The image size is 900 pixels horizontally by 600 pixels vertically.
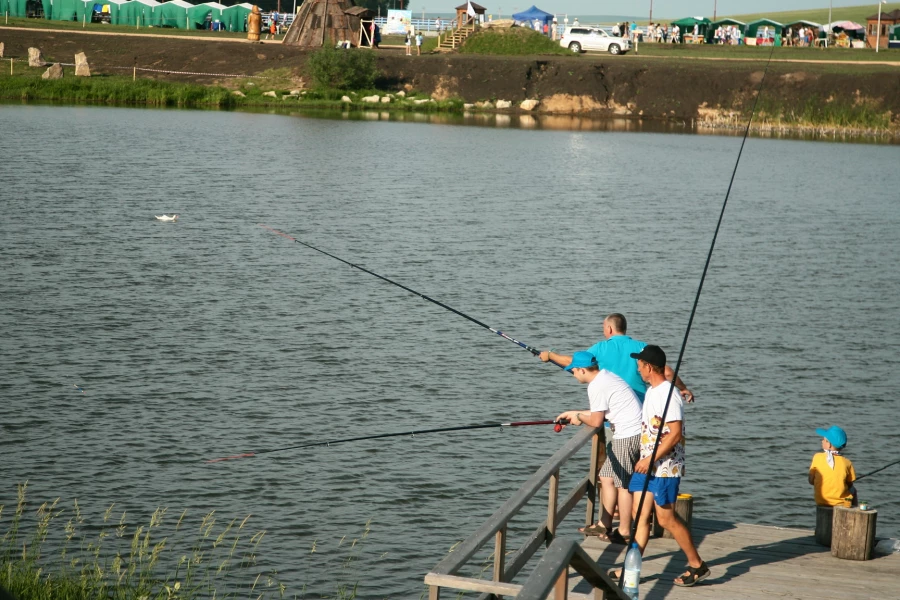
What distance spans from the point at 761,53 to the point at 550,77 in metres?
19.4

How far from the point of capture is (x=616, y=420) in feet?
28.1

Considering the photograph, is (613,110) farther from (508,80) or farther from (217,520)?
(217,520)

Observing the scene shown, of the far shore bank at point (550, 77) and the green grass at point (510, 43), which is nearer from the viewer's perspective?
the far shore bank at point (550, 77)

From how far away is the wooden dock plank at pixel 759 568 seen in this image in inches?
309

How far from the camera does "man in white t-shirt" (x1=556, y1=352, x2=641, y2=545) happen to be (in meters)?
8.50

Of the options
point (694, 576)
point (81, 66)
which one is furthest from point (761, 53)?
point (694, 576)

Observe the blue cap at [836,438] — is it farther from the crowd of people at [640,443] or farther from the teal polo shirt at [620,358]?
the teal polo shirt at [620,358]

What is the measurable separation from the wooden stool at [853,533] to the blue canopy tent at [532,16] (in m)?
85.7

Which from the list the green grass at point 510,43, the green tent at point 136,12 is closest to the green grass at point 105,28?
the green tent at point 136,12

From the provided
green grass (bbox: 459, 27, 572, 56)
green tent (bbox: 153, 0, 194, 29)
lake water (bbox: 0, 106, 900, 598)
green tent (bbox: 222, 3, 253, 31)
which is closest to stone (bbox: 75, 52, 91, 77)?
green grass (bbox: 459, 27, 572, 56)

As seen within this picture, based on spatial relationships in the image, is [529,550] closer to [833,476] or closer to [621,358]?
[621,358]

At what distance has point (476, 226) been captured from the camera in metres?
28.4

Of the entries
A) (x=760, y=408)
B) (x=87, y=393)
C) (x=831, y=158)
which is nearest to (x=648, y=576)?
(x=760, y=408)

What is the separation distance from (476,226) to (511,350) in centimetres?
1157
